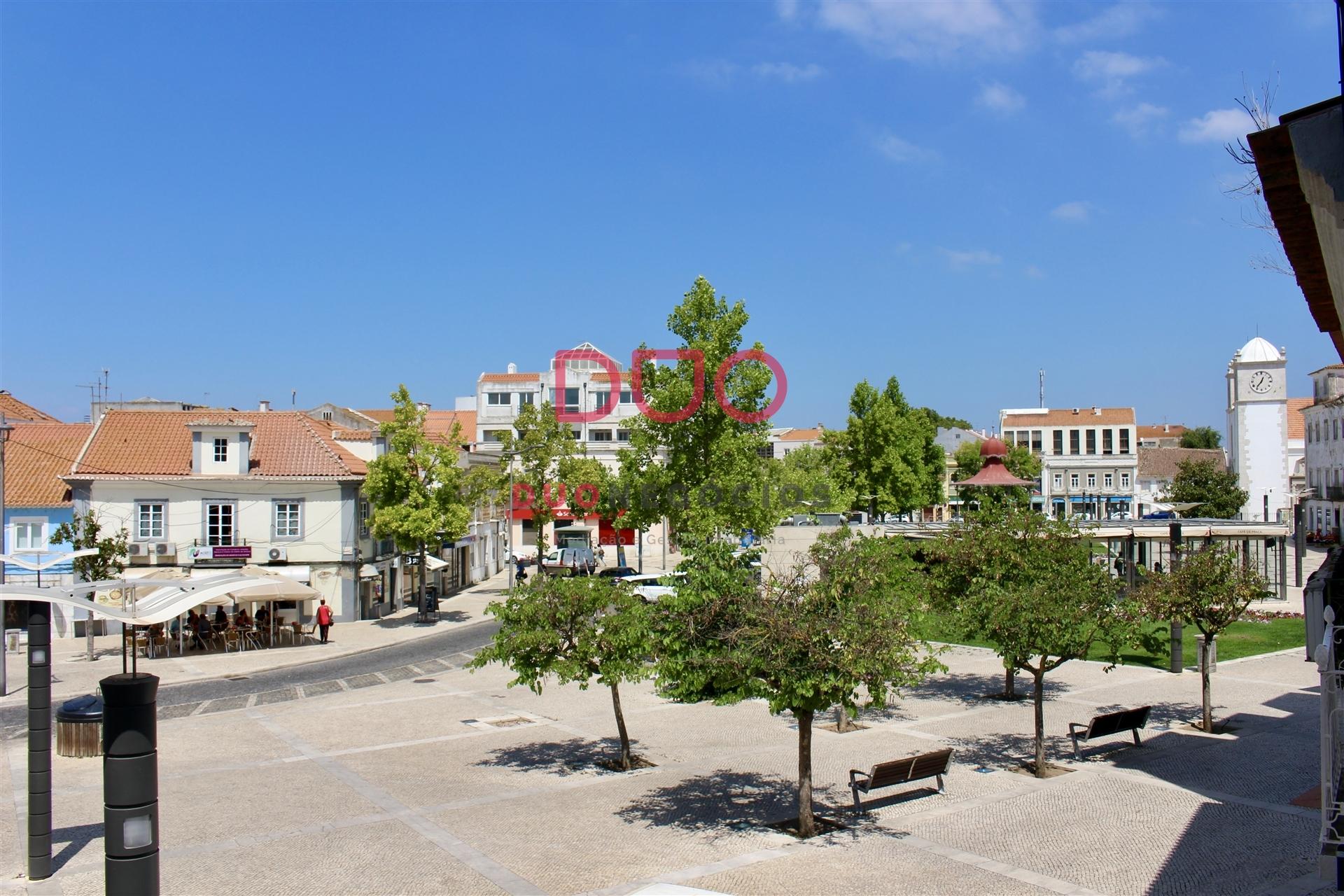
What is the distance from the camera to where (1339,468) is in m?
73.9

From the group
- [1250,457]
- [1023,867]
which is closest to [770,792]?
[1023,867]

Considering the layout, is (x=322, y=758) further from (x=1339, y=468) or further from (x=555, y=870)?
(x=1339, y=468)

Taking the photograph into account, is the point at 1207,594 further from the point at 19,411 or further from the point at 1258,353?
the point at 1258,353

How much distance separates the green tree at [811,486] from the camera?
42.8 m

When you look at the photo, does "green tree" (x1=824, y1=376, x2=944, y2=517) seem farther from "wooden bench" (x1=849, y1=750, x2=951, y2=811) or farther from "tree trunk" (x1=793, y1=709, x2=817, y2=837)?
"tree trunk" (x1=793, y1=709, x2=817, y2=837)

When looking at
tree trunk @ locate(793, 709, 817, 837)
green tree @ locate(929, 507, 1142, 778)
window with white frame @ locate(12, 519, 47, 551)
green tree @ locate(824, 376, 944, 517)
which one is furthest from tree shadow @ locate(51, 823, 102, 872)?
green tree @ locate(824, 376, 944, 517)

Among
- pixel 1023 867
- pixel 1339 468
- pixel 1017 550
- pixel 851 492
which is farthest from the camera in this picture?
pixel 1339 468

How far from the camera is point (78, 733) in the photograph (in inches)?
719

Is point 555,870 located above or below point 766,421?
below

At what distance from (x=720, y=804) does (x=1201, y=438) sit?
13108 cm

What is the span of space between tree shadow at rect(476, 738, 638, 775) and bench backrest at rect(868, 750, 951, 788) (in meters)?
4.81

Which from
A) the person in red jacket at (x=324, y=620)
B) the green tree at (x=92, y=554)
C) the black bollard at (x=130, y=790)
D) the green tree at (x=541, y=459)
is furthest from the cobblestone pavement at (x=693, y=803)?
the green tree at (x=541, y=459)

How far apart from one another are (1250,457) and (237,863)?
92575 millimetres

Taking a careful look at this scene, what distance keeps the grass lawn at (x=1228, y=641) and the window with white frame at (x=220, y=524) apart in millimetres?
25285
